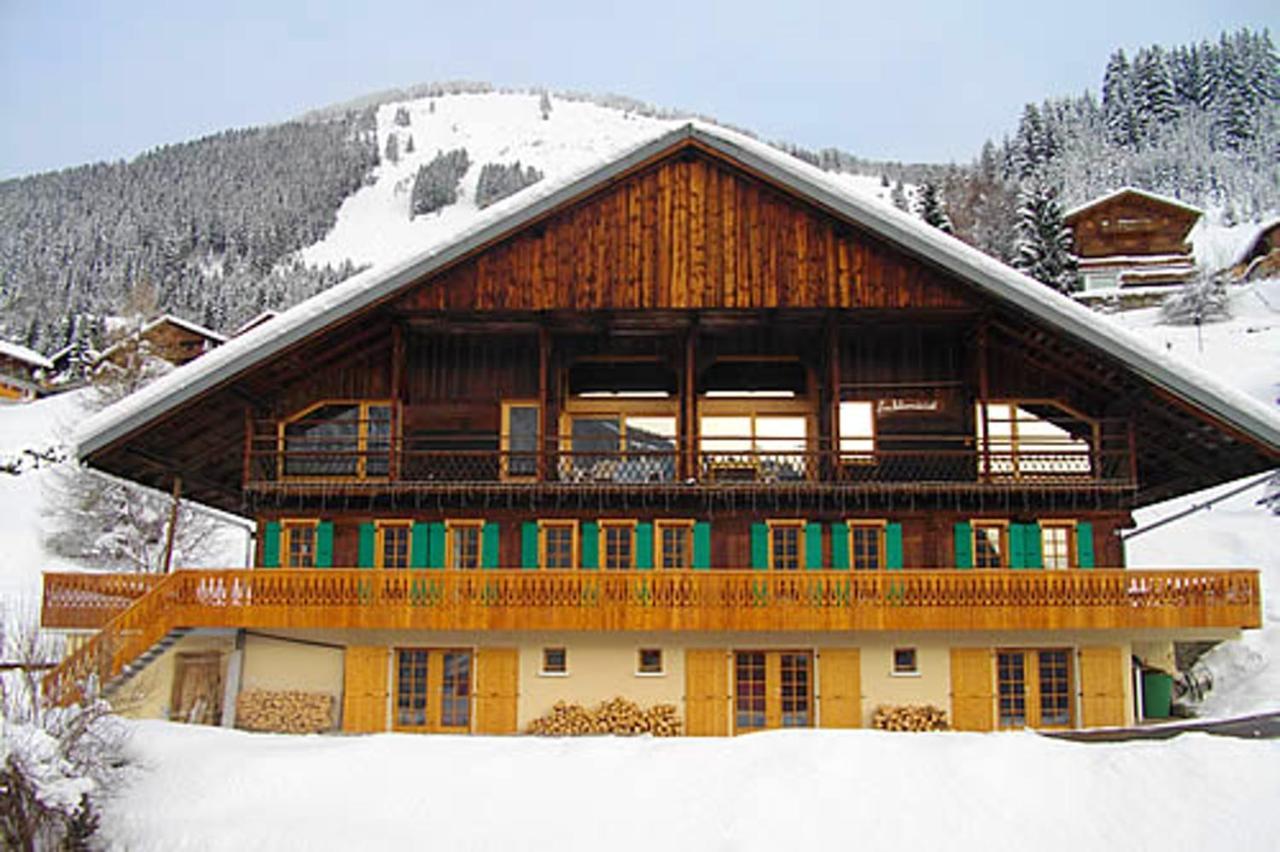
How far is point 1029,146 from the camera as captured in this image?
116438 mm

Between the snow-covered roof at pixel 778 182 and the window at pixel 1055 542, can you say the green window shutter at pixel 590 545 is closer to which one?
the snow-covered roof at pixel 778 182

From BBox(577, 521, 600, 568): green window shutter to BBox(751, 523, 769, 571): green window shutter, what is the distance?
11.2 feet

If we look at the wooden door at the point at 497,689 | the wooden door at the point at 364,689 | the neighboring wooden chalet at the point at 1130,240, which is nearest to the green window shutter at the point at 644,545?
the wooden door at the point at 497,689

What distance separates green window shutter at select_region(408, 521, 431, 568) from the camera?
27.9 metres

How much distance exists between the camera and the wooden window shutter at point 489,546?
27.9 m

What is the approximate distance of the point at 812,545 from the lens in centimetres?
2809

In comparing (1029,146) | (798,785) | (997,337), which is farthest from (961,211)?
(798,785)

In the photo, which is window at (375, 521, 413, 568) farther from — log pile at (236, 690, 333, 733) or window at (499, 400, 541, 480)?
log pile at (236, 690, 333, 733)

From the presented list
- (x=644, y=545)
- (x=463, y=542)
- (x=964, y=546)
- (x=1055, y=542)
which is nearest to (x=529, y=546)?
(x=463, y=542)

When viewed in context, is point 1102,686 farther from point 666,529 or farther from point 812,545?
point 666,529

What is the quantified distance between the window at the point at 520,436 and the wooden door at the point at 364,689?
508 centimetres

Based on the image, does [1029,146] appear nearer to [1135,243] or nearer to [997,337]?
[1135,243]

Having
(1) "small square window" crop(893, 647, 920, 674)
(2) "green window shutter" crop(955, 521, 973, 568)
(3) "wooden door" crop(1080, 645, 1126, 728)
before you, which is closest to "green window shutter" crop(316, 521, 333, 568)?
(1) "small square window" crop(893, 647, 920, 674)

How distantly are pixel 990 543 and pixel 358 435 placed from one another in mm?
14576
